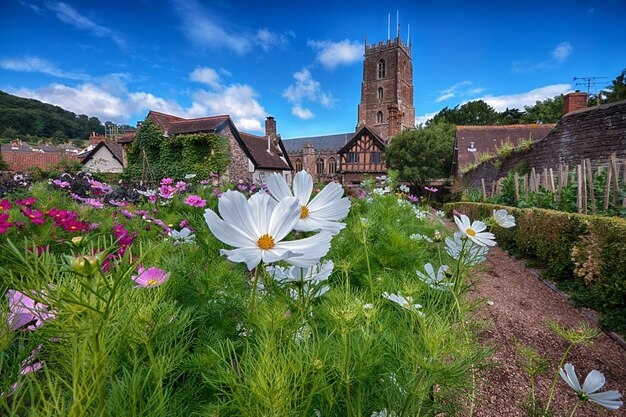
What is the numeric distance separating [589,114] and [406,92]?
38155mm

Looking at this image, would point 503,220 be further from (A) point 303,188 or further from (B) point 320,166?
(B) point 320,166

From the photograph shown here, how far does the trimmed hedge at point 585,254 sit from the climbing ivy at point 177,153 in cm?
1614

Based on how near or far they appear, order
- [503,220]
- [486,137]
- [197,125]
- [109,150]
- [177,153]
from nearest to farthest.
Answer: [503,220]
[177,153]
[197,125]
[486,137]
[109,150]

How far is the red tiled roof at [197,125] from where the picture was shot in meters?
18.0

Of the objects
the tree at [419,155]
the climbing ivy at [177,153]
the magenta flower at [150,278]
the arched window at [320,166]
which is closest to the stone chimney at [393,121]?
the tree at [419,155]

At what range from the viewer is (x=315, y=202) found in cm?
84

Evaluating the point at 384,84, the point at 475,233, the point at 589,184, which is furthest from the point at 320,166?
the point at 475,233

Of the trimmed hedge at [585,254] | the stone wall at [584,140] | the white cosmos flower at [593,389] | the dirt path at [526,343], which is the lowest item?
the dirt path at [526,343]

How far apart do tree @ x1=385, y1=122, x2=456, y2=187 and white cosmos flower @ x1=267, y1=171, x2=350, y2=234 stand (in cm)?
2317

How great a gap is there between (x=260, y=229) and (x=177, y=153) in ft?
65.3

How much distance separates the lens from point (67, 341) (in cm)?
53

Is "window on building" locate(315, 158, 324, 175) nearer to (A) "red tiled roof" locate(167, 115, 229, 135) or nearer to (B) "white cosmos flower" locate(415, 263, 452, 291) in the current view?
(A) "red tiled roof" locate(167, 115, 229, 135)

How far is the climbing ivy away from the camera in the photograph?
58.2ft

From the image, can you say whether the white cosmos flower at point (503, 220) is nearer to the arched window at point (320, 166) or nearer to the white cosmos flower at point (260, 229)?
the white cosmos flower at point (260, 229)
